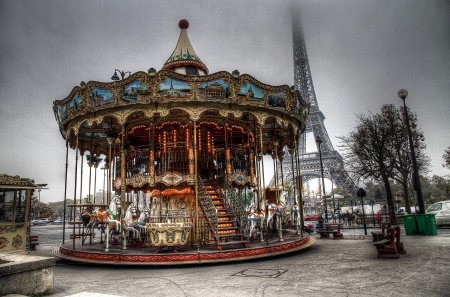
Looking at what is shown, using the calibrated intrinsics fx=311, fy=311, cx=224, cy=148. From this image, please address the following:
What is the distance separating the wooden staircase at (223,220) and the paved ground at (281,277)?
59.5 inches

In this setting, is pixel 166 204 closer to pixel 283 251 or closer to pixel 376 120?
pixel 283 251

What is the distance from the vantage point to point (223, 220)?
40.1 ft

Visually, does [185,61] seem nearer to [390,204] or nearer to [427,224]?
[427,224]

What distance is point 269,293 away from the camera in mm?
6301

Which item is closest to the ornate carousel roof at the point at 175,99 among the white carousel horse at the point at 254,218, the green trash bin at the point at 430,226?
the white carousel horse at the point at 254,218

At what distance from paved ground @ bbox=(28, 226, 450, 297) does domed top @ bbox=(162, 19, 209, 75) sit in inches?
387

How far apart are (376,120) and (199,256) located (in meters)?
23.9

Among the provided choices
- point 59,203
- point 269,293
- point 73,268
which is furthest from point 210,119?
point 59,203

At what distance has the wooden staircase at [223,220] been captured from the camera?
11258 mm

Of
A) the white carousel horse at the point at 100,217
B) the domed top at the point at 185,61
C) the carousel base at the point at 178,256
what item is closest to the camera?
the carousel base at the point at 178,256

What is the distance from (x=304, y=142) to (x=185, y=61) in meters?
67.6

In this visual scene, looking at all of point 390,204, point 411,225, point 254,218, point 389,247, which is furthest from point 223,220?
point 390,204

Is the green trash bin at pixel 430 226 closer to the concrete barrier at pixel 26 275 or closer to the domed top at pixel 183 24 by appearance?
the domed top at pixel 183 24

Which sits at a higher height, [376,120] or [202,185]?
[376,120]
